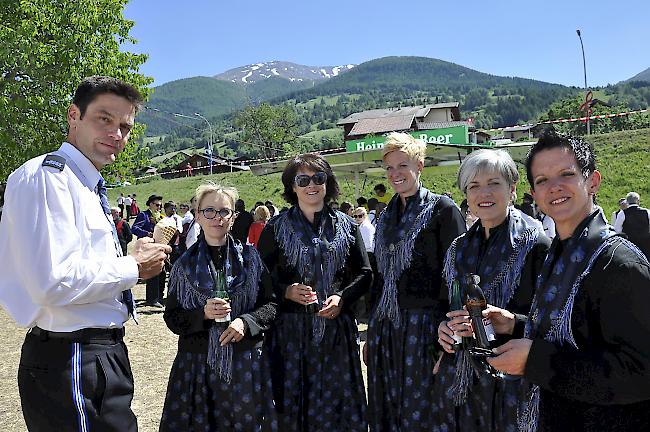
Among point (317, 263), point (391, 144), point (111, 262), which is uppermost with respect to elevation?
point (391, 144)

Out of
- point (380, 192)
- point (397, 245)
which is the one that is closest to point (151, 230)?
point (380, 192)

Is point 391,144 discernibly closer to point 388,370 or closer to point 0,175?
point 388,370

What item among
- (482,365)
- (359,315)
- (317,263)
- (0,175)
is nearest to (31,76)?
(0,175)

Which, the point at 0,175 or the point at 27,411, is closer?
the point at 27,411

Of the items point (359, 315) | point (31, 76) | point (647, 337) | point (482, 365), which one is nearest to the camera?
point (647, 337)

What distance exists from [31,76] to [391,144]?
11.5 meters

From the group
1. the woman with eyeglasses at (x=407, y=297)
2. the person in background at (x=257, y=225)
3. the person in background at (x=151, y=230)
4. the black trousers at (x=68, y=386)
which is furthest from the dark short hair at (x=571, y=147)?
the person in background at (x=151, y=230)

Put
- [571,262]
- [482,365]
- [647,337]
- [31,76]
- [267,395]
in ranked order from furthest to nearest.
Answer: [31,76] → [267,395] → [482,365] → [571,262] → [647,337]

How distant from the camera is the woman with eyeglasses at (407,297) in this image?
363cm

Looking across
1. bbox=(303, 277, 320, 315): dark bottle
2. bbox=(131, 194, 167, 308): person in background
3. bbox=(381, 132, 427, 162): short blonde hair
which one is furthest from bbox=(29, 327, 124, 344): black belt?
bbox=(131, 194, 167, 308): person in background

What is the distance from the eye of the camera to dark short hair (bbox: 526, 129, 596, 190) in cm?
221

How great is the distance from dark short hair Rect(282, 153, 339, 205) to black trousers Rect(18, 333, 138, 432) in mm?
2093

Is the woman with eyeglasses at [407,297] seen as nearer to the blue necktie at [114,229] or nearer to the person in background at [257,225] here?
the blue necktie at [114,229]

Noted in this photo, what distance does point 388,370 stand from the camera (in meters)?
3.80
